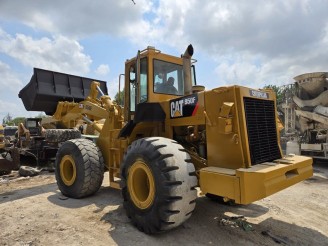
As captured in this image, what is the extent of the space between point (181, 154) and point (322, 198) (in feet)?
14.4

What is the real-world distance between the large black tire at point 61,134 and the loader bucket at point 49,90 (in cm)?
111

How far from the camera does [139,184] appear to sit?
4980 mm

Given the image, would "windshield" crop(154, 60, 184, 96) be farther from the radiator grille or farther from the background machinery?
the background machinery

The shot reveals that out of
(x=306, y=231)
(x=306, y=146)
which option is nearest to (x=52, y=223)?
(x=306, y=231)

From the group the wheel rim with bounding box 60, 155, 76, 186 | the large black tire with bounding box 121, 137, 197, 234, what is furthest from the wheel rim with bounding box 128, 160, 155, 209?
the wheel rim with bounding box 60, 155, 76, 186

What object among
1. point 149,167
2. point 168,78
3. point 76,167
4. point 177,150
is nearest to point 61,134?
point 76,167

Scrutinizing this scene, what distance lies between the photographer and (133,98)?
6.18 metres

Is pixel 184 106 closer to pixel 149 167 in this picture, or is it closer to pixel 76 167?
pixel 149 167

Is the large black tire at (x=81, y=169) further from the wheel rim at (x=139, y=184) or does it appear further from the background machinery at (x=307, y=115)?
the background machinery at (x=307, y=115)

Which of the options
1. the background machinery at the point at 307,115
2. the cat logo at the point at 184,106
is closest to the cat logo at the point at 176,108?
the cat logo at the point at 184,106

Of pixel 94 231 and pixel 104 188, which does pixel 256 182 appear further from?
pixel 104 188

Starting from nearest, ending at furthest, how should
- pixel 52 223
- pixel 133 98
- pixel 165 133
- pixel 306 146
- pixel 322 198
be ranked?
pixel 52 223 → pixel 165 133 → pixel 133 98 → pixel 322 198 → pixel 306 146

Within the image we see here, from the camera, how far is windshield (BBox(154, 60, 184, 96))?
19.4 ft

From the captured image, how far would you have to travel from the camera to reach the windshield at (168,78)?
5898 millimetres
